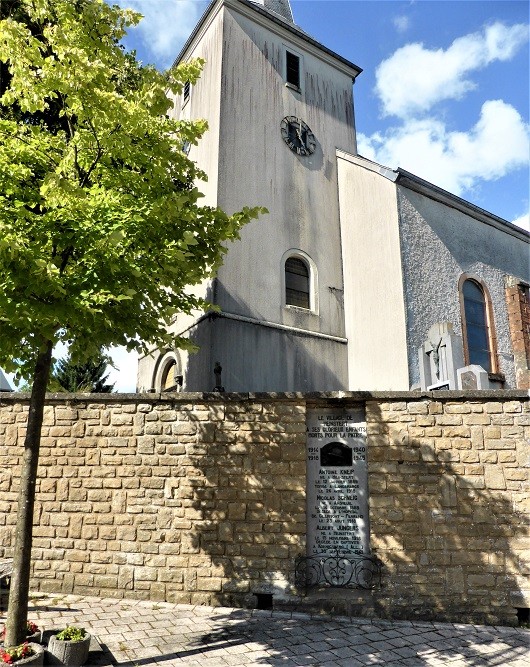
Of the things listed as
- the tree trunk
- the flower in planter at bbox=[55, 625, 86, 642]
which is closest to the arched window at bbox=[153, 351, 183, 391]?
the tree trunk

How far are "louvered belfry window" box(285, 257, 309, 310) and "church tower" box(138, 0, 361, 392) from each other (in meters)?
0.03

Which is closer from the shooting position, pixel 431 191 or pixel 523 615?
pixel 523 615

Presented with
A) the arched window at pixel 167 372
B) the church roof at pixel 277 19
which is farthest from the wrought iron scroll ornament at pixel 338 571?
the church roof at pixel 277 19

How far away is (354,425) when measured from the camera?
784 centimetres

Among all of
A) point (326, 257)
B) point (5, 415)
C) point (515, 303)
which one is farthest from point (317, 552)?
point (515, 303)

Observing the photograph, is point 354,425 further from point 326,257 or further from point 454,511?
point 326,257

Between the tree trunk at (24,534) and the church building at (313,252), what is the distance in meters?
5.61

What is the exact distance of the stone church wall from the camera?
7148 mm

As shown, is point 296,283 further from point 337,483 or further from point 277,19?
point 277,19

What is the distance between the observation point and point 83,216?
5535 millimetres

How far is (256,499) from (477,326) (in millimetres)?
9934

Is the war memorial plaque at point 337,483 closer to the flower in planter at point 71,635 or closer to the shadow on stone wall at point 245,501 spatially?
the shadow on stone wall at point 245,501

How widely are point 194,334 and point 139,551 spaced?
5538mm

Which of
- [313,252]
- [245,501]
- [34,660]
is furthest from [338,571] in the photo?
[313,252]
